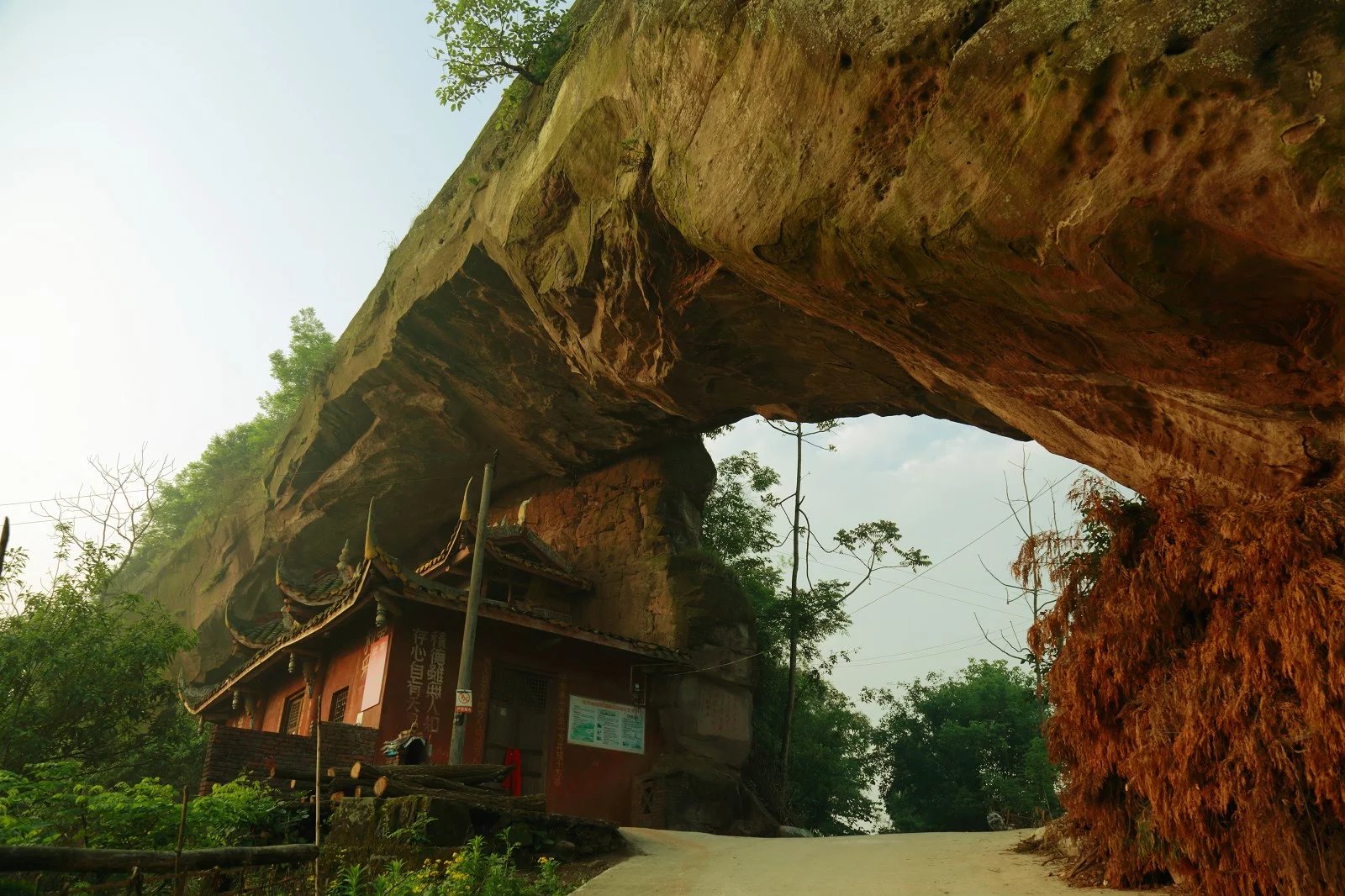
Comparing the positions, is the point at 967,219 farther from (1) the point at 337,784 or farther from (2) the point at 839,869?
(1) the point at 337,784

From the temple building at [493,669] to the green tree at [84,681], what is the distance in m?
1.95

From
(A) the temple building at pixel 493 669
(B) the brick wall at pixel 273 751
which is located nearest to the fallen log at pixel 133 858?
(B) the brick wall at pixel 273 751

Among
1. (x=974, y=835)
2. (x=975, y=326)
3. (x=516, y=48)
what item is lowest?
(x=974, y=835)

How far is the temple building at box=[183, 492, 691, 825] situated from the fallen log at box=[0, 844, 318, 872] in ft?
26.0

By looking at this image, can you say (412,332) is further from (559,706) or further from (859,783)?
(859,783)

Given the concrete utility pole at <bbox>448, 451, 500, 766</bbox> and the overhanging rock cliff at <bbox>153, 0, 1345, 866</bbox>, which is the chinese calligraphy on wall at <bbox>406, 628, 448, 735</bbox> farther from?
the overhanging rock cliff at <bbox>153, 0, 1345, 866</bbox>

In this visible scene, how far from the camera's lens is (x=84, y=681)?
48.8 ft

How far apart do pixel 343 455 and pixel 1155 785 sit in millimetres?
18242

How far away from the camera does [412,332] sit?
55.2 feet

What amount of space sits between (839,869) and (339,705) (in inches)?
402

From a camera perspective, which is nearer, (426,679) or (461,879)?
(461,879)

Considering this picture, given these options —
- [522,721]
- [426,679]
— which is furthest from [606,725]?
[426,679]

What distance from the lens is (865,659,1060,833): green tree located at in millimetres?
20906

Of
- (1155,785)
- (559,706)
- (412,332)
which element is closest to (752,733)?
(559,706)
